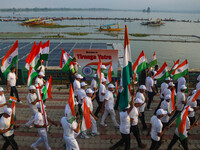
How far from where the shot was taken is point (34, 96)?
22.8 ft

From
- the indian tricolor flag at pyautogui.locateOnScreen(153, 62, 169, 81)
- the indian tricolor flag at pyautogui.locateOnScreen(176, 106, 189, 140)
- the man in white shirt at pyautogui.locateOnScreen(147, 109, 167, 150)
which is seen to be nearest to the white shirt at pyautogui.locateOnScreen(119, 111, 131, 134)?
the man in white shirt at pyautogui.locateOnScreen(147, 109, 167, 150)

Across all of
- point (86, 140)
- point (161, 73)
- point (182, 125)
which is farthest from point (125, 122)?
point (161, 73)

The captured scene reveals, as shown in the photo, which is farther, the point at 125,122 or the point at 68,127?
the point at 125,122

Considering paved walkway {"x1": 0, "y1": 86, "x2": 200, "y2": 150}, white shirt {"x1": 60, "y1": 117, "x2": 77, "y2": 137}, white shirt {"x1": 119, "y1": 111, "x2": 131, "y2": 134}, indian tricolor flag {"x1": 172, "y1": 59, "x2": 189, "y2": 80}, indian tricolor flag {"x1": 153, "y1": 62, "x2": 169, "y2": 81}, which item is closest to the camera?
white shirt {"x1": 60, "y1": 117, "x2": 77, "y2": 137}

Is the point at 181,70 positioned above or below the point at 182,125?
above

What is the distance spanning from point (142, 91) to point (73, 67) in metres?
5.03

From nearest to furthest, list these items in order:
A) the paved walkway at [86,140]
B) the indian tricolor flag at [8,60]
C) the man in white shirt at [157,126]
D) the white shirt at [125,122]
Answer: the man in white shirt at [157,126]
the white shirt at [125,122]
the paved walkway at [86,140]
the indian tricolor flag at [8,60]

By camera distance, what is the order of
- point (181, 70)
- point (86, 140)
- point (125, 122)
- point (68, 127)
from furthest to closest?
point (181, 70) → point (86, 140) → point (125, 122) → point (68, 127)

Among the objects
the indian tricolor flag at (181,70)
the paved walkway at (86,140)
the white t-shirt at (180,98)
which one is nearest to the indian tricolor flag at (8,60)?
the paved walkway at (86,140)

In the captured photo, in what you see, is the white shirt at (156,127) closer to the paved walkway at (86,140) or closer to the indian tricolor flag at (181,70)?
the paved walkway at (86,140)

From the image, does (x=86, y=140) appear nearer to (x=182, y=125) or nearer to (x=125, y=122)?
(x=125, y=122)

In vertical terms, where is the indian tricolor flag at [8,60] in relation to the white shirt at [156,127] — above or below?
above

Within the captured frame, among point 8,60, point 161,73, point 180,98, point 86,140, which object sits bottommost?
point 86,140

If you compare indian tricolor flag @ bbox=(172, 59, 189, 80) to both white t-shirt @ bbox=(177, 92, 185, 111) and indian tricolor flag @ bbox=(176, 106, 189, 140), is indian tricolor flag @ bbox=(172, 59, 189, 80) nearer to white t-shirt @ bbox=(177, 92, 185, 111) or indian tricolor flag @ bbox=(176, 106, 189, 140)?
white t-shirt @ bbox=(177, 92, 185, 111)
